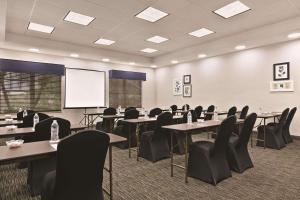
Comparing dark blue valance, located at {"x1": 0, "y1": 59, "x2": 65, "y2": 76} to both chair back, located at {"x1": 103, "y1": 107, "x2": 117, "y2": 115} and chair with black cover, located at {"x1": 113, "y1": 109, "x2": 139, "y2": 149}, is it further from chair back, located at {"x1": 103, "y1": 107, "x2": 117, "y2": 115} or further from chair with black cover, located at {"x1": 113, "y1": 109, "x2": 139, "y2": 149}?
chair with black cover, located at {"x1": 113, "y1": 109, "x2": 139, "y2": 149}

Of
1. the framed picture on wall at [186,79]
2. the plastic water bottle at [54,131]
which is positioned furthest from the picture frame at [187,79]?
the plastic water bottle at [54,131]

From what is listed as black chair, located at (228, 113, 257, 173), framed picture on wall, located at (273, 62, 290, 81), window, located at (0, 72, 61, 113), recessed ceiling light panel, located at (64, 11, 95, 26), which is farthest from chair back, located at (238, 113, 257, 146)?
window, located at (0, 72, 61, 113)

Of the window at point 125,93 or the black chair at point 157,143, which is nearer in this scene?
the black chair at point 157,143

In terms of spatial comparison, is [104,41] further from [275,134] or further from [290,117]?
[290,117]

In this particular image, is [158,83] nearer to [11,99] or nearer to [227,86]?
[227,86]

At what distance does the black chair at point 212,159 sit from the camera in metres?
2.84

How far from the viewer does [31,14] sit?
16.4 ft

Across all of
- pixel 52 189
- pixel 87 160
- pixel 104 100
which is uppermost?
pixel 104 100

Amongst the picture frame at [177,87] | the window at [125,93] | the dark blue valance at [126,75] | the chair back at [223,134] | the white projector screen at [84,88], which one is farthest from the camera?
the picture frame at [177,87]

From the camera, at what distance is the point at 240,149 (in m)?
3.40

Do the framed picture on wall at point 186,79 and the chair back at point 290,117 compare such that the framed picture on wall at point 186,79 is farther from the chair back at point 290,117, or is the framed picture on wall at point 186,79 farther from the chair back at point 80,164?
the chair back at point 80,164

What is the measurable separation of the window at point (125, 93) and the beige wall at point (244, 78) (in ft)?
6.88

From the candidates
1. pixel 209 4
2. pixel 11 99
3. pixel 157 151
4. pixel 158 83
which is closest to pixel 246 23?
pixel 209 4

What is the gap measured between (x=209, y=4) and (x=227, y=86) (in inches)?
153
